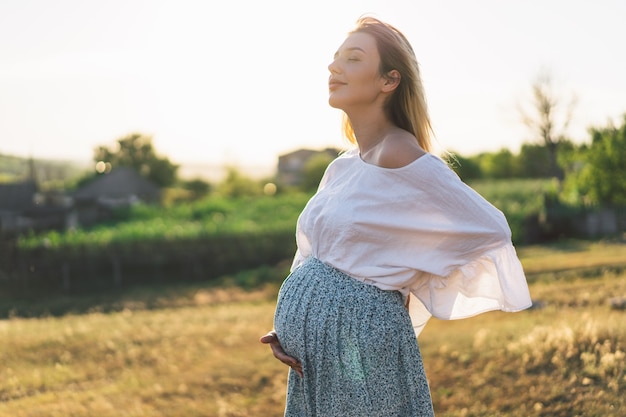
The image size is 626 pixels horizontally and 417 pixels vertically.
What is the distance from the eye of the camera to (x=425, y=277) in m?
2.77

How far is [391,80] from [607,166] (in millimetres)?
32125

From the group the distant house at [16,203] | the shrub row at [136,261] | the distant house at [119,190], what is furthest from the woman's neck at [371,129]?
the distant house at [119,190]

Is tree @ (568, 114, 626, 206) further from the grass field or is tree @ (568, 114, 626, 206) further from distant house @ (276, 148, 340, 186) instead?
distant house @ (276, 148, 340, 186)

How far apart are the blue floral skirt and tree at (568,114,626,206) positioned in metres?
31.0

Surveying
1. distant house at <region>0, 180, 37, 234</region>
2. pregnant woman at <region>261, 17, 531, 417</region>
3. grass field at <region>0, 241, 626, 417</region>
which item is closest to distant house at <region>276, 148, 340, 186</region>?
distant house at <region>0, 180, 37, 234</region>

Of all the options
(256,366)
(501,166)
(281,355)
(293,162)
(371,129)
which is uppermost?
(293,162)

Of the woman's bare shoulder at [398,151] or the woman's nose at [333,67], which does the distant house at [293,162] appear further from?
the woman's bare shoulder at [398,151]

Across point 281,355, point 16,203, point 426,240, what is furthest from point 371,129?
point 16,203

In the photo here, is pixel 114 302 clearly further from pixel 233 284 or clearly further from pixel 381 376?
pixel 381 376

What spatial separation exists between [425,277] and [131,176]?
66.3 m

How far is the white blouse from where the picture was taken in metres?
2.60

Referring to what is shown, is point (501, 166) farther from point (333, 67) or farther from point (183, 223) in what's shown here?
point (333, 67)

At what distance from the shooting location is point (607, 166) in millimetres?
31938

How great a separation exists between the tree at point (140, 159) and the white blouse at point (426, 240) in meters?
82.4
